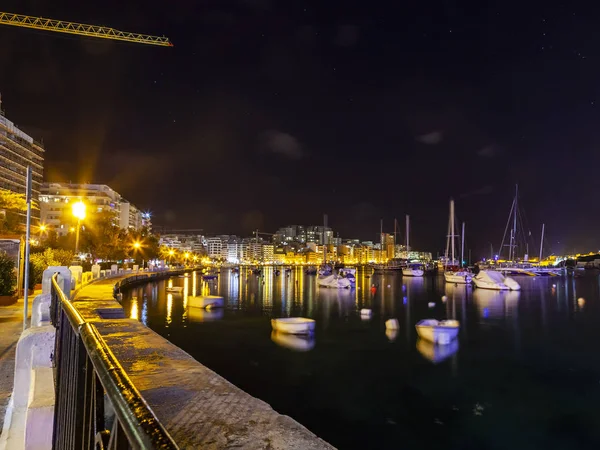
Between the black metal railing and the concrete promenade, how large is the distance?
67.7 inches

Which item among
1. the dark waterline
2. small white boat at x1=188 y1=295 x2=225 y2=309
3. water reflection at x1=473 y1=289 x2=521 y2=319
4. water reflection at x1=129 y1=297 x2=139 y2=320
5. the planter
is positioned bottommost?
water reflection at x1=473 y1=289 x2=521 y2=319

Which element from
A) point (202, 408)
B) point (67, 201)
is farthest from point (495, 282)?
point (67, 201)

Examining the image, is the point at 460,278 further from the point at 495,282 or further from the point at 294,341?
the point at 294,341

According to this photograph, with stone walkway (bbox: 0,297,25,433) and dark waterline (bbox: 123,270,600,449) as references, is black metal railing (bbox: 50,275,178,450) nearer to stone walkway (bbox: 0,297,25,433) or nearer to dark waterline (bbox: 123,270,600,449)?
stone walkway (bbox: 0,297,25,433)

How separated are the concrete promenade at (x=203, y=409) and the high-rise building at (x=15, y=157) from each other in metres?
104

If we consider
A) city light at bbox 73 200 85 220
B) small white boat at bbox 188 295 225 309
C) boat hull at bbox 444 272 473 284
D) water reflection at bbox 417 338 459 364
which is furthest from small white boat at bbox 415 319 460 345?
boat hull at bbox 444 272 473 284

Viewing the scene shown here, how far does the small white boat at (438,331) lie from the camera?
2658cm

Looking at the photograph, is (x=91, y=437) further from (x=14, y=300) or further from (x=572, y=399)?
(x=14, y=300)

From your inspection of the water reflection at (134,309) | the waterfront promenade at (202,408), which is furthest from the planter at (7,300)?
the waterfront promenade at (202,408)

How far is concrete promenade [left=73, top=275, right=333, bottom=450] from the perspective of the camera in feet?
16.4

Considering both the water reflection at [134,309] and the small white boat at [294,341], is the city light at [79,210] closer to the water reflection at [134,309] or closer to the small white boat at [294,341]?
the water reflection at [134,309]

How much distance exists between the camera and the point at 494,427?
15.3m

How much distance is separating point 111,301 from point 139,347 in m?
11.6

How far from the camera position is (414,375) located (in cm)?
2056
